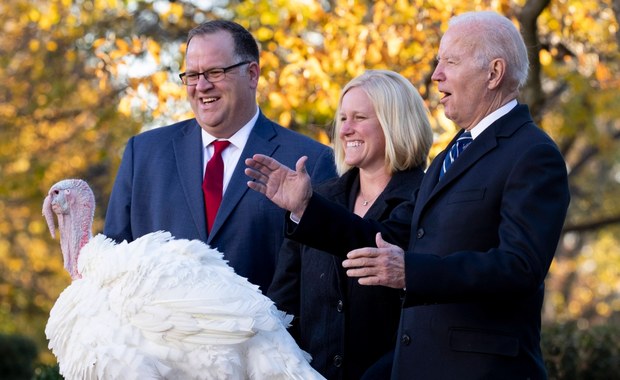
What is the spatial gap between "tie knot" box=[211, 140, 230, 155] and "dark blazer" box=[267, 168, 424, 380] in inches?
33.6

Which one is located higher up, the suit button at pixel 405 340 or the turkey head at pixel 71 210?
the turkey head at pixel 71 210

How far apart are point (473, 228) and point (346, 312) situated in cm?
107

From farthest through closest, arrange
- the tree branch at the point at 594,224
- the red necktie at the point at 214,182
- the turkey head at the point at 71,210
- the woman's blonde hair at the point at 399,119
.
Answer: the tree branch at the point at 594,224 < the red necktie at the point at 214,182 < the turkey head at the point at 71,210 < the woman's blonde hair at the point at 399,119

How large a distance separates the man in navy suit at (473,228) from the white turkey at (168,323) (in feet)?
1.39

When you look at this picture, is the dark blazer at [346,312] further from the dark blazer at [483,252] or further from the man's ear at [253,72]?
the man's ear at [253,72]

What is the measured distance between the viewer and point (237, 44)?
5.73 metres

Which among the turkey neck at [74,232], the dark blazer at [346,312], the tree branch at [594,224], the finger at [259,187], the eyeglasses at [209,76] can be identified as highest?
the eyeglasses at [209,76]

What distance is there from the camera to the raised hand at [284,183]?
443cm

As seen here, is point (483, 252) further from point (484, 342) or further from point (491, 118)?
point (491, 118)

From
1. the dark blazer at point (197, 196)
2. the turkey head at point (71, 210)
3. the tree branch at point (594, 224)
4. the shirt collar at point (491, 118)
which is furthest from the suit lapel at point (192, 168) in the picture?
the tree branch at point (594, 224)

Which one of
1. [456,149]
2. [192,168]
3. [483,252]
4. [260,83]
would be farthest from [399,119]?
[260,83]

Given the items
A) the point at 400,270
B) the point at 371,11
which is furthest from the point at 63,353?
the point at 371,11

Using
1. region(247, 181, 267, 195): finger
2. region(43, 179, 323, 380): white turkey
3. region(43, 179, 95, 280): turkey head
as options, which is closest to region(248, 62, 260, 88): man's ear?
region(43, 179, 95, 280): turkey head

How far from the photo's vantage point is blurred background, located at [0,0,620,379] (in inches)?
380
